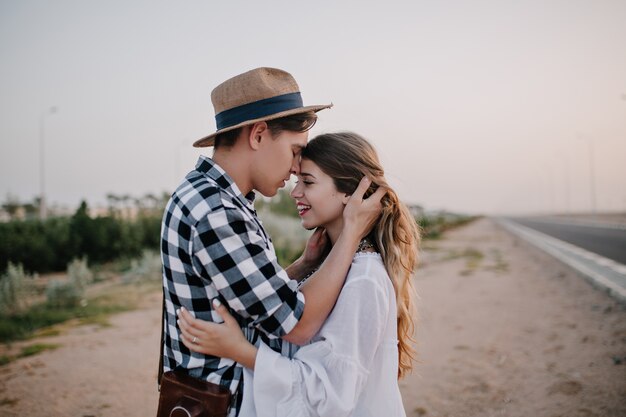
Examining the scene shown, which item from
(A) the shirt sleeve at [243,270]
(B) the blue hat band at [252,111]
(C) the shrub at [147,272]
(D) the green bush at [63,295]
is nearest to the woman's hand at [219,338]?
(A) the shirt sleeve at [243,270]

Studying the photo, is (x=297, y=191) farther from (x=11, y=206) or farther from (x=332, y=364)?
(x=11, y=206)

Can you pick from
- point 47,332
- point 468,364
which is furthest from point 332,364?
point 47,332

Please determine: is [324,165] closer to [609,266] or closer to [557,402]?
[557,402]

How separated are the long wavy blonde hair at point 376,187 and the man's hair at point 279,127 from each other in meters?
0.25

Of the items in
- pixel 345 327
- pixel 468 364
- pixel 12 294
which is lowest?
pixel 468 364

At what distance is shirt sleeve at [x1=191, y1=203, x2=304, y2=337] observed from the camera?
156cm

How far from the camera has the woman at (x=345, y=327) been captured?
5.57 feet

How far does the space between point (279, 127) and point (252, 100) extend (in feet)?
0.58

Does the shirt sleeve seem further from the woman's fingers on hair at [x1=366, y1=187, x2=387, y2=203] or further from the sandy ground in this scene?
the sandy ground

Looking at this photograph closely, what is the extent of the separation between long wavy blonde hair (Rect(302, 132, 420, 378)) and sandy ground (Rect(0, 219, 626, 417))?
254 centimetres

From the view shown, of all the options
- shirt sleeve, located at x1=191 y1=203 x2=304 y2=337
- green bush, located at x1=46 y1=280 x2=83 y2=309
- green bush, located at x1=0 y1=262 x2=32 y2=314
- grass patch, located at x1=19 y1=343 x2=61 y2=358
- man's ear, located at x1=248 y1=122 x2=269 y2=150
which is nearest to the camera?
shirt sleeve, located at x1=191 y1=203 x2=304 y2=337

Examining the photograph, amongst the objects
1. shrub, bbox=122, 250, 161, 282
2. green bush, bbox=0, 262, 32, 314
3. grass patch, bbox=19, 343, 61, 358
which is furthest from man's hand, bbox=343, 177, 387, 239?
shrub, bbox=122, 250, 161, 282

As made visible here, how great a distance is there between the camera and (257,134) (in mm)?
1983

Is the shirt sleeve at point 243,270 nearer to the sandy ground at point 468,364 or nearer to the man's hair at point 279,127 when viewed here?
the man's hair at point 279,127
